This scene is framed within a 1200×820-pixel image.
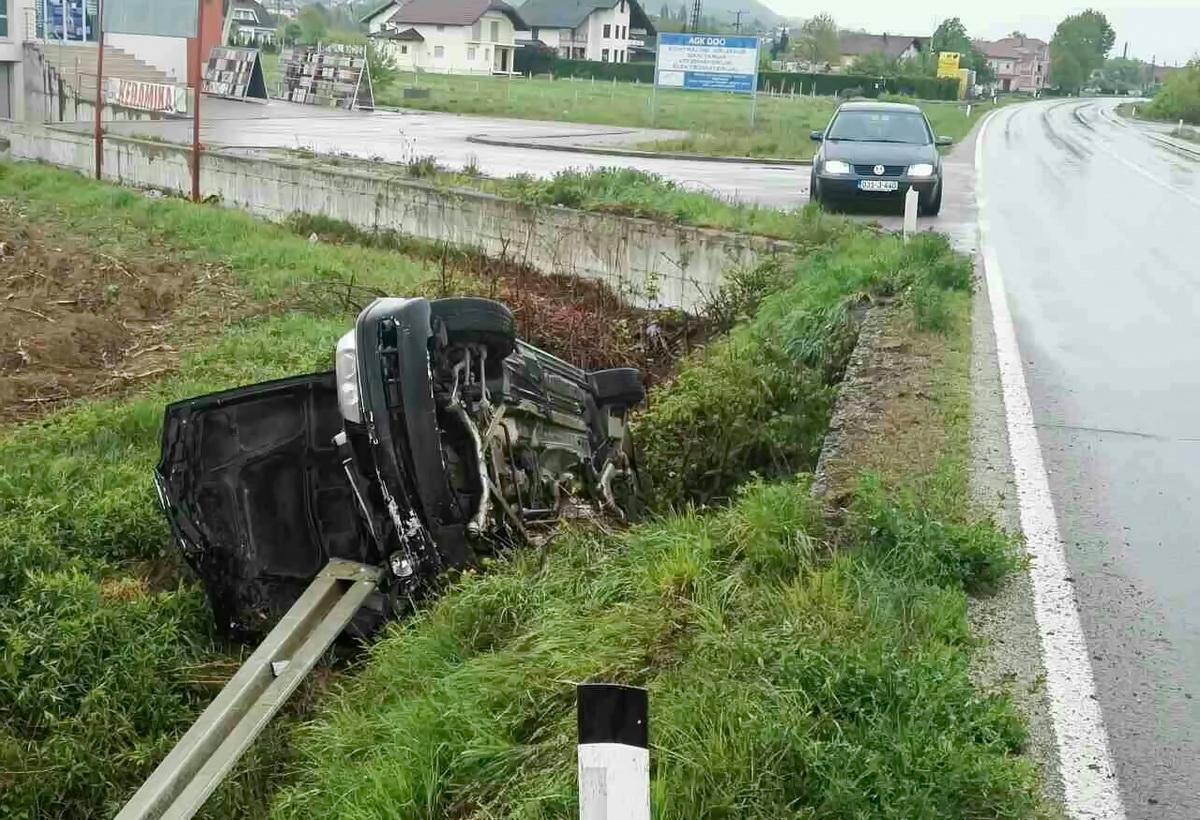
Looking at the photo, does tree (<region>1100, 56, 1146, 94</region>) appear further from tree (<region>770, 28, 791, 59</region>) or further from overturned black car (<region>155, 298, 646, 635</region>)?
overturned black car (<region>155, 298, 646, 635</region>)

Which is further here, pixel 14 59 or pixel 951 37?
pixel 951 37

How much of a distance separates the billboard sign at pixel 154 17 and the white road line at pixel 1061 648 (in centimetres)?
3218

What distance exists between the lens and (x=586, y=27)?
102688mm

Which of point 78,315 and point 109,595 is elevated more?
point 78,315

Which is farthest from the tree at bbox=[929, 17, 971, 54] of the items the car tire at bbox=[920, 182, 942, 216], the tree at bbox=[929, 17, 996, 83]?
the car tire at bbox=[920, 182, 942, 216]

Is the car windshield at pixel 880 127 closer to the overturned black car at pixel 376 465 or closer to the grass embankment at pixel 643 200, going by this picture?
the grass embankment at pixel 643 200

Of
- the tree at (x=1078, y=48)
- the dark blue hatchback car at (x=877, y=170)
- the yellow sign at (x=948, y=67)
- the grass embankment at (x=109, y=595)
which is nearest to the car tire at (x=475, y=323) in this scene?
the grass embankment at (x=109, y=595)

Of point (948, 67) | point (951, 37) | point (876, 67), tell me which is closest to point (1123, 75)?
point (951, 37)

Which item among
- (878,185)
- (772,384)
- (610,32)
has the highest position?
(610,32)

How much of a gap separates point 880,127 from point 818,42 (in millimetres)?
101493

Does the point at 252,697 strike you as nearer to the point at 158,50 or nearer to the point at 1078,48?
the point at 158,50

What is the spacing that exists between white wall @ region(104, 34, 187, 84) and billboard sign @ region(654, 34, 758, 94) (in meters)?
18.0

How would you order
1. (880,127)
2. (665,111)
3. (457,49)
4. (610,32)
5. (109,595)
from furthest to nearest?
(610,32)
(457,49)
(665,111)
(880,127)
(109,595)

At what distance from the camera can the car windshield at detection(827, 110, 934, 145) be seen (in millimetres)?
18609
